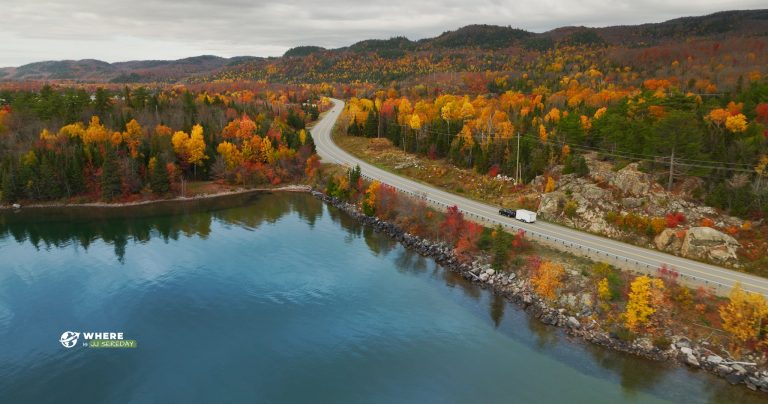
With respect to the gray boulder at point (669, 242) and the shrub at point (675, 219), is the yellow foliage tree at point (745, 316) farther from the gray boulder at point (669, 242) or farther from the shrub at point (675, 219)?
the shrub at point (675, 219)

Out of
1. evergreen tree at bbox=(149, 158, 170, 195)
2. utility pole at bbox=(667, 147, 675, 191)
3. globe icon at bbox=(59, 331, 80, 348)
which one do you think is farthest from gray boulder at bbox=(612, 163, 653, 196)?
evergreen tree at bbox=(149, 158, 170, 195)

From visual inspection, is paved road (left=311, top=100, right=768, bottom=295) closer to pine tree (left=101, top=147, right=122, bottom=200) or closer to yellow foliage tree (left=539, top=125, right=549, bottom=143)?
yellow foliage tree (left=539, top=125, right=549, bottom=143)

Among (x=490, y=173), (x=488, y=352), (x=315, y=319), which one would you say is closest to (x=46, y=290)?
(x=315, y=319)

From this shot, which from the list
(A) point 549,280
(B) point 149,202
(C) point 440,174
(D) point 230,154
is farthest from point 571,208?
→ (B) point 149,202

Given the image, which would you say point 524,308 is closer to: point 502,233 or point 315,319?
point 502,233

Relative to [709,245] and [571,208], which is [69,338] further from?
[709,245]

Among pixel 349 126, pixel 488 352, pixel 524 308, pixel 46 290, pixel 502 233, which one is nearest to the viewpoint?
pixel 488 352

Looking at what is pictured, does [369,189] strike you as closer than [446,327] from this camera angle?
No
